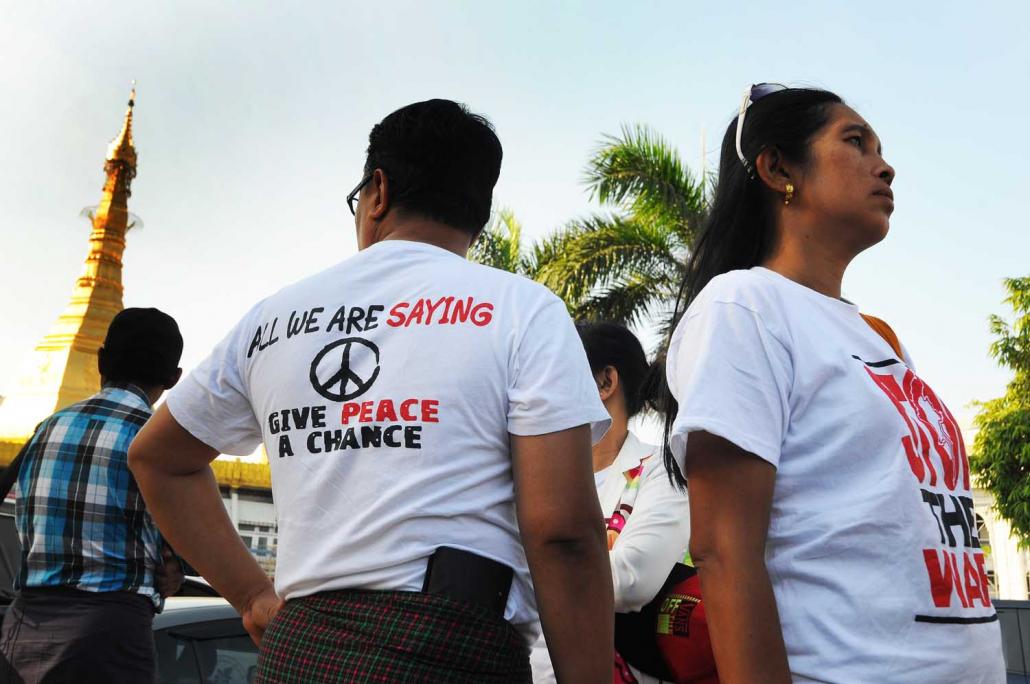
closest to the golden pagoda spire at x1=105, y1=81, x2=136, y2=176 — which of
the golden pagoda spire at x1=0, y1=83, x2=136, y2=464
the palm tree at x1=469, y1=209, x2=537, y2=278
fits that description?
the golden pagoda spire at x1=0, y1=83, x2=136, y2=464

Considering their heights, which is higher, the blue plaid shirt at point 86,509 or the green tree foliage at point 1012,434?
the green tree foliage at point 1012,434

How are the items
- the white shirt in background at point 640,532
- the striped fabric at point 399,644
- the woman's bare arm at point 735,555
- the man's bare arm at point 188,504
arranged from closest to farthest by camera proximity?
the woman's bare arm at point 735,555, the striped fabric at point 399,644, the man's bare arm at point 188,504, the white shirt in background at point 640,532

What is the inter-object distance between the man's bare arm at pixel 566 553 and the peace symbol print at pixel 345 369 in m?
0.25

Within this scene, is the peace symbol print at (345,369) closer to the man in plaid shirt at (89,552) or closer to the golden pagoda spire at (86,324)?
the man in plaid shirt at (89,552)

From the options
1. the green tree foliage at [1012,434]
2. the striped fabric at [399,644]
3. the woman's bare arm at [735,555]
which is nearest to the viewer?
the woman's bare arm at [735,555]

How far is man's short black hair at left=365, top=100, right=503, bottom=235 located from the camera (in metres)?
1.82

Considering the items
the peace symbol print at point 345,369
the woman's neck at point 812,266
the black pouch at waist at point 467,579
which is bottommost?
the black pouch at waist at point 467,579

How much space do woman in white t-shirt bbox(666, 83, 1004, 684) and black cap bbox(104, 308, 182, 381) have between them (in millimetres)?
2058

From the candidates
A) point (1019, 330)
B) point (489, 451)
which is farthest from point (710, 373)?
point (1019, 330)

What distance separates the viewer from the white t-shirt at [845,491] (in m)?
1.31

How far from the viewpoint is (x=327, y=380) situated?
1.58 m

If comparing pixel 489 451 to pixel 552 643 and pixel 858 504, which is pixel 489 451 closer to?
pixel 552 643

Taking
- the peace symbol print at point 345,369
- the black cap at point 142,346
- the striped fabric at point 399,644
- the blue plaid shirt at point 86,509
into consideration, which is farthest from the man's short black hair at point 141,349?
the striped fabric at point 399,644

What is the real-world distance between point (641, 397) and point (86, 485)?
157 centimetres
